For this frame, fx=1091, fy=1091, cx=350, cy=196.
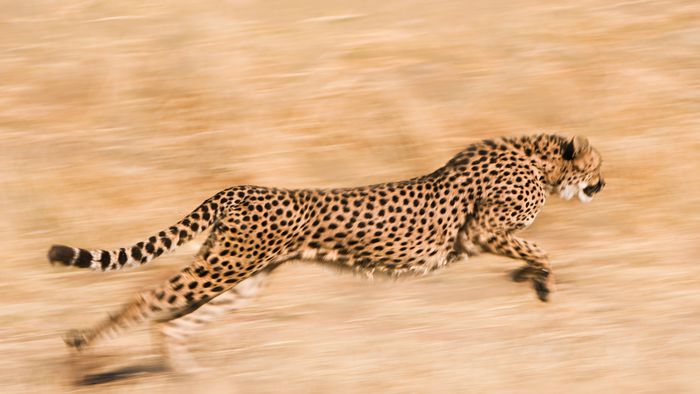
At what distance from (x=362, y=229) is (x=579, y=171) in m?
1.74

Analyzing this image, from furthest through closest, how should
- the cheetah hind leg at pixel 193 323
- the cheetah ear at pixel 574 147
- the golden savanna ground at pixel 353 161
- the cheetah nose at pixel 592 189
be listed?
the cheetah nose at pixel 592 189
the cheetah ear at pixel 574 147
the golden savanna ground at pixel 353 161
the cheetah hind leg at pixel 193 323

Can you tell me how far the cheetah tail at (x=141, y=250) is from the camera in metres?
5.70

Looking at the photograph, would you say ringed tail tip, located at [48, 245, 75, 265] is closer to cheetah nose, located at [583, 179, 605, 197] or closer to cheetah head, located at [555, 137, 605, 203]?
cheetah head, located at [555, 137, 605, 203]

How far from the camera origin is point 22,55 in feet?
35.6

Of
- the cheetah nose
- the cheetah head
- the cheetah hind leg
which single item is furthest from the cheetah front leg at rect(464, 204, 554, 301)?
the cheetah hind leg

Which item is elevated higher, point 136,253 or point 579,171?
point 136,253

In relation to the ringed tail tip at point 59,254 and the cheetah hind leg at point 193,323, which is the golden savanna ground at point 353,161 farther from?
the ringed tail tip at point 59,254

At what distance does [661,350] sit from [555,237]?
83.2 inches

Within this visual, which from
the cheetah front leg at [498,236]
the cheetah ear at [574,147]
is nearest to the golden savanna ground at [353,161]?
the cheetah front leg at [498,236]

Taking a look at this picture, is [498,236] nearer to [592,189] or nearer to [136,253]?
[592,189]

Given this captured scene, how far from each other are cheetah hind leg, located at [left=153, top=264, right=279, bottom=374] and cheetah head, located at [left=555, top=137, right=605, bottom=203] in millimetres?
2119

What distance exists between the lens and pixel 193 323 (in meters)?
6.37

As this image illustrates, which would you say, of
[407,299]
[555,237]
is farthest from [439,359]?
[555,237]

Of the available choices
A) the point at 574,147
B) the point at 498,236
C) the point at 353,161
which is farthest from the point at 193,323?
the point at 353,161
